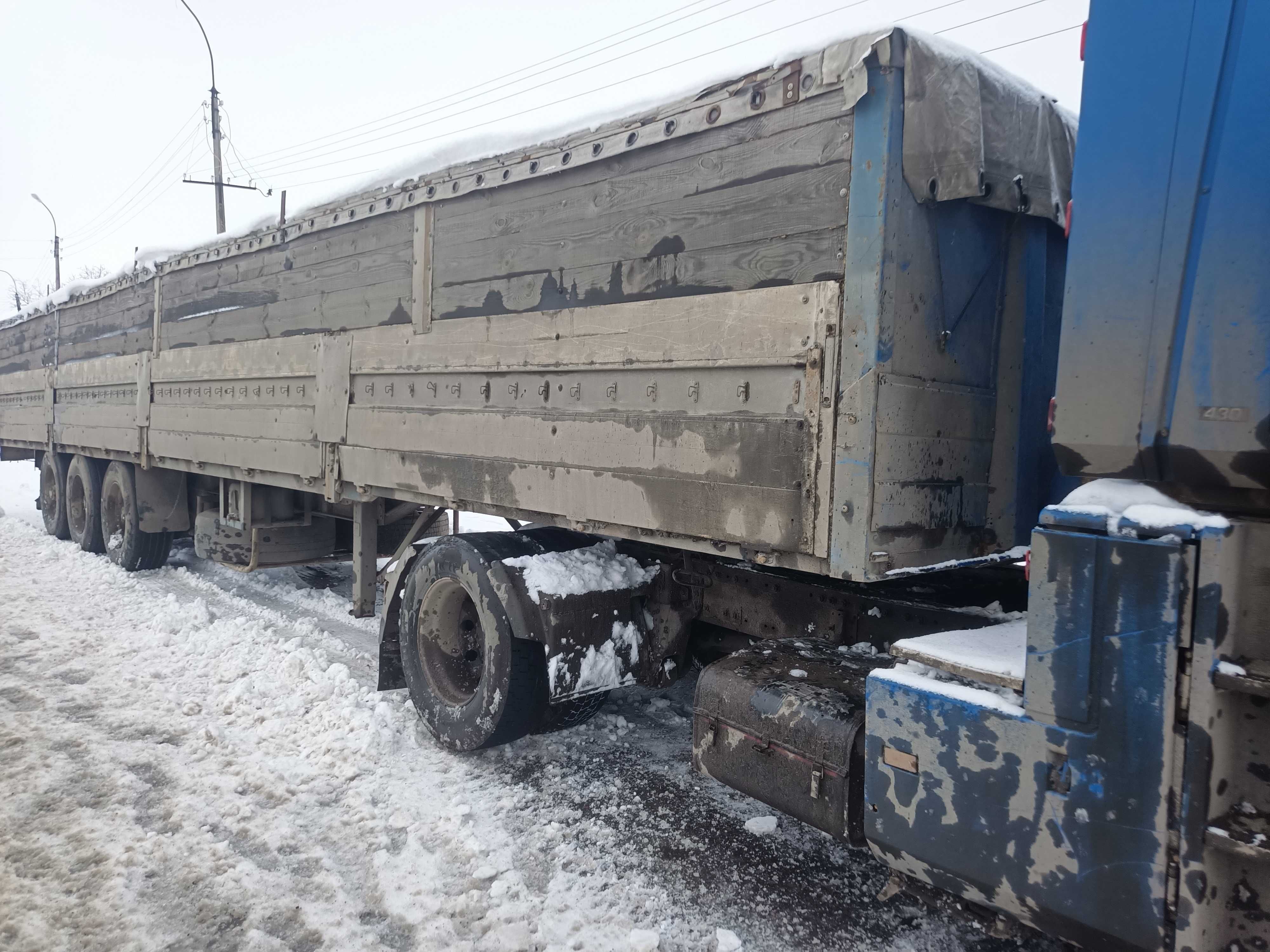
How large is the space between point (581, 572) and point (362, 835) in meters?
1.43

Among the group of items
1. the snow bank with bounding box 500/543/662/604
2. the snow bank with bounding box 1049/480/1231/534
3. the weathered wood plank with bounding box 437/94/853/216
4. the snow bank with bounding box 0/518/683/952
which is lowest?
the snow bank with bounding box 0/518/683/952

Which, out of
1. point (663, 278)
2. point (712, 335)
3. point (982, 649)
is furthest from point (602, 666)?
point (982, 649)

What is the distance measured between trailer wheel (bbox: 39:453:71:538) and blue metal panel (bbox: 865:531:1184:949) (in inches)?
464

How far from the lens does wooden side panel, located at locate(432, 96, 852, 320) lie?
2.68m

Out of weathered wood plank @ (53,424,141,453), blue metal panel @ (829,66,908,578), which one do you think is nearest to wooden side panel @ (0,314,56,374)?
weathered wood plank @ (53,424,141,453)

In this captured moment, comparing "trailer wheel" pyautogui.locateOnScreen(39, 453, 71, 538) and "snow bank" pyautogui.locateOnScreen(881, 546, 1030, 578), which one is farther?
"trailer wheel" pyautogui.locateOnScreen(39, 453, 71, 538)

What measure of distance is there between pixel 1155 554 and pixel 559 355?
244cm

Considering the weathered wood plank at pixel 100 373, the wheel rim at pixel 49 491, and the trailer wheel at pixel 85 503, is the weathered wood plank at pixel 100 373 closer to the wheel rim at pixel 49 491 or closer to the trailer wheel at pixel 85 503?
the trailer wheel at pixel 85 503

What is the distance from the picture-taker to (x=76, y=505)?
10414mm

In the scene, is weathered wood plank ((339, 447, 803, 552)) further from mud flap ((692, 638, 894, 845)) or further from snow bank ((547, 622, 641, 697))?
snow bank ((547, 622, 641, 697))

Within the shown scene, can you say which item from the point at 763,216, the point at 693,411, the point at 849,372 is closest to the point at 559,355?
the point at 693,411

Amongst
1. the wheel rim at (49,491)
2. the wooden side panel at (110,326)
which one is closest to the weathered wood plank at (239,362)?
the wooden side panel at (110,326)

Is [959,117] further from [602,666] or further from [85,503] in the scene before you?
[85,503]

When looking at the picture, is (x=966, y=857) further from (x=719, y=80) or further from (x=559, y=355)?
(x=719, y=80)
